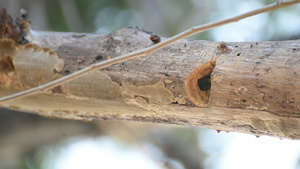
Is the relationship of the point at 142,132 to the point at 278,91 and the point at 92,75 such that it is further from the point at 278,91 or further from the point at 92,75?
the point at 278,91

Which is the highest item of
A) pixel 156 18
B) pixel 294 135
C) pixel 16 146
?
pixel 156 18

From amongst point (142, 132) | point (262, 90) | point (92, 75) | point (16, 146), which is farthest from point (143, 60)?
point (16, 146)
